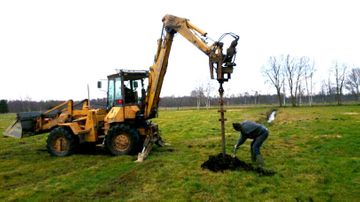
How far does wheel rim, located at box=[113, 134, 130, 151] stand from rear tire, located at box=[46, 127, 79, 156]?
2110 mm

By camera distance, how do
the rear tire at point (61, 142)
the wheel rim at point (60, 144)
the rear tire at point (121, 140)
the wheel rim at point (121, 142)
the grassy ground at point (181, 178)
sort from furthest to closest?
1. the wheel rim at point (60, 144)
2. the rear tire at point (61, 142)
3. the wheel rim at point (121, 142)
4. the rear tire at point (121, 140)
5. the grassy ground at point (181, 178)

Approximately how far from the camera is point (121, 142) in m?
13.5

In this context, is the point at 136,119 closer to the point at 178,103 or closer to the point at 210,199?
the point at 210,199

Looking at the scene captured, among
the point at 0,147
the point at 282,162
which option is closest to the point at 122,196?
the point at 282,162

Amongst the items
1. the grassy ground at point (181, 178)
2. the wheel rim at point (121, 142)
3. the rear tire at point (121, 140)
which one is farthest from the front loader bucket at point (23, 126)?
the wheel rim at point (121, 142)

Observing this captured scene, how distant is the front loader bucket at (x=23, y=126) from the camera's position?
1473 centimetres

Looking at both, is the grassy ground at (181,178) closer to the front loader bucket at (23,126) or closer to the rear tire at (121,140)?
the rear tire at (121,140)

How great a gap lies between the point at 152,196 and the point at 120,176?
2147 millimetres

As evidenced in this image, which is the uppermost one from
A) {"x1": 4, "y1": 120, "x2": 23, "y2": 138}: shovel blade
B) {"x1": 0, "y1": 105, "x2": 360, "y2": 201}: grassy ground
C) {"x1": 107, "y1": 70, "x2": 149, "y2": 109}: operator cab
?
{"x1": 107, "y1": 70, "x2": 149, "y2": 109}: operator cab

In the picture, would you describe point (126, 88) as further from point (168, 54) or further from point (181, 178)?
point (181, 178)

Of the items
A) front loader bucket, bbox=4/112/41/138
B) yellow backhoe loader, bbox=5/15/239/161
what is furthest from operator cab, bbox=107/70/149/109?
front loader bucket, bbox=4/112/41/138

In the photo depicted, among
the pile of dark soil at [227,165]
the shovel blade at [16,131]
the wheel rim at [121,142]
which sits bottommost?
the pile of dark soil at [227,165]

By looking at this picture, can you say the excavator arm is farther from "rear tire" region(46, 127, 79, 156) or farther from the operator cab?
"rear tire" region(46, 127, 79, 156)

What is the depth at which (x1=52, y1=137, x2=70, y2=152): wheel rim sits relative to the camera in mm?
14430
